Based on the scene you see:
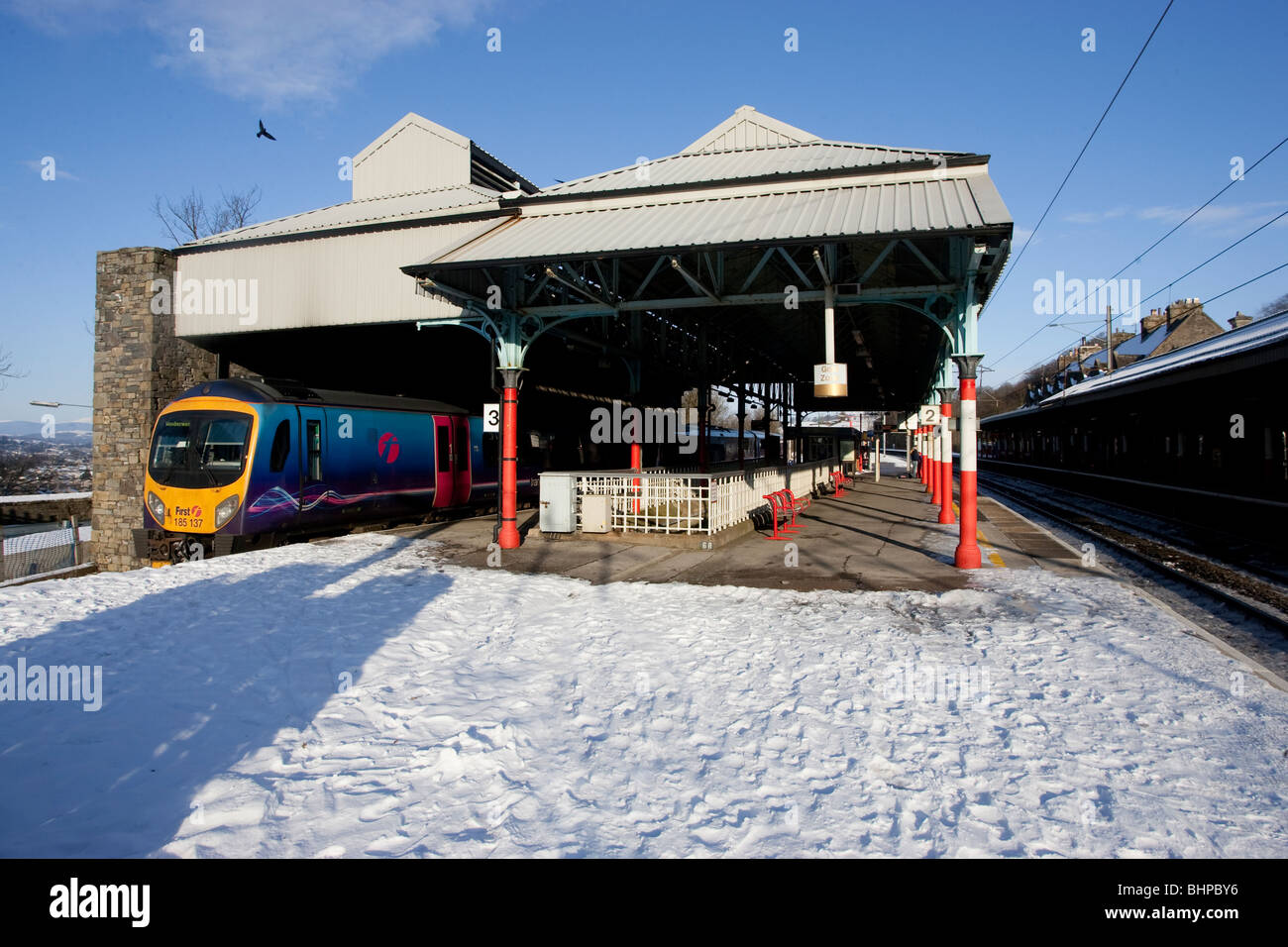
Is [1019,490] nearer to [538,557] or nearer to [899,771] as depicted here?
[538,557]

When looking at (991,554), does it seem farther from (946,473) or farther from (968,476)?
(946,473)

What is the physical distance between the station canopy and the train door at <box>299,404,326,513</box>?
338cm

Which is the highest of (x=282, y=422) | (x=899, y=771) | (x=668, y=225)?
(x=668, y=225)

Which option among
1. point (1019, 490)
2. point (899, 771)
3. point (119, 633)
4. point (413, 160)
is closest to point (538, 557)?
point (119, 633)

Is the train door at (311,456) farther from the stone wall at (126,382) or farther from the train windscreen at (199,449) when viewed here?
the stone wall at (126,382)

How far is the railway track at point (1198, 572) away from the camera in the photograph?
353 inches

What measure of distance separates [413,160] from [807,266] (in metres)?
Result: 11.9

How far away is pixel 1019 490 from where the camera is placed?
1299 inches

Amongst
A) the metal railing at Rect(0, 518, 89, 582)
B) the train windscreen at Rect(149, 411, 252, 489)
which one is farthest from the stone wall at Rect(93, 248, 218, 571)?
the train windscreen at Rect(149, 411, 252, 489)

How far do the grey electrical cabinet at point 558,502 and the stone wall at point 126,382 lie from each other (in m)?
11.3

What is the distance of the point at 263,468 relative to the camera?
38.9 ft

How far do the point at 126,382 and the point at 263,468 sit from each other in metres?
9.19

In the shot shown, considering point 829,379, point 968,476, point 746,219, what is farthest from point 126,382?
point 968,476

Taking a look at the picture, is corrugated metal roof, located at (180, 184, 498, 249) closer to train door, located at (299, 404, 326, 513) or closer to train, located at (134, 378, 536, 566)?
train, located at (134, 378, 536, 566)
